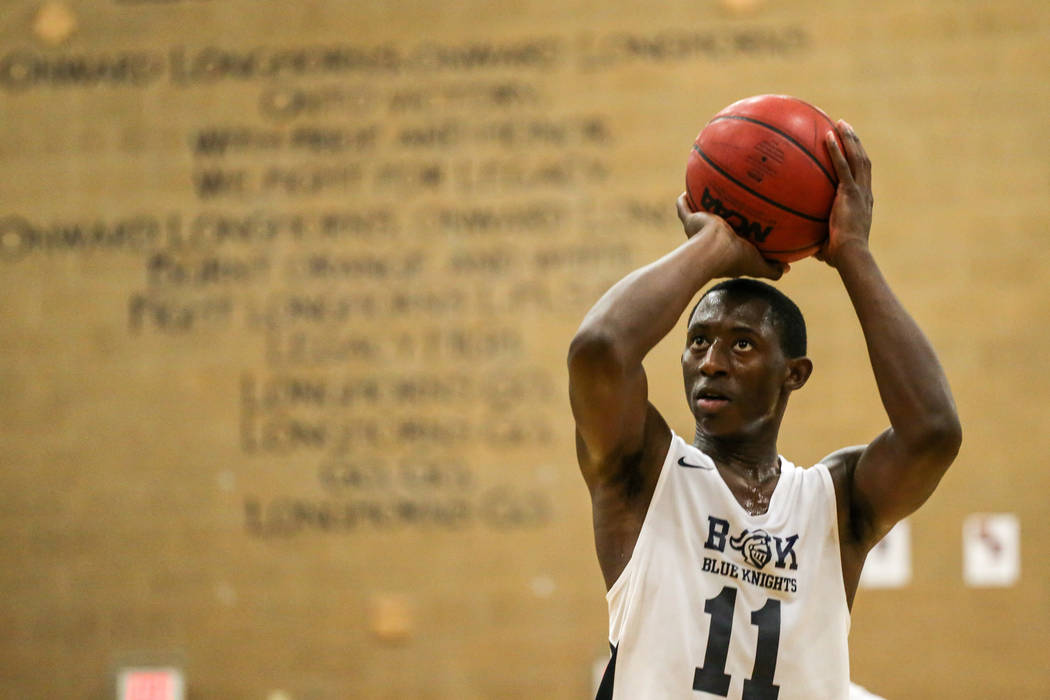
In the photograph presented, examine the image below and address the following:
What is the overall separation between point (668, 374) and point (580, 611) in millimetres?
1116

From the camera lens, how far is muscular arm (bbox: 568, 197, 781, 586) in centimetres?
200

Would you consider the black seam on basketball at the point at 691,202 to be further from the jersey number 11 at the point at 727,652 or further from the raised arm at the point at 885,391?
the jersey number 11 at the point at 727,652

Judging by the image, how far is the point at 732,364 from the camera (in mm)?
2236

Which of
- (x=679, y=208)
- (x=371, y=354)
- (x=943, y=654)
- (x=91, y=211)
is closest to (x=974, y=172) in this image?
(x=943, y=654)

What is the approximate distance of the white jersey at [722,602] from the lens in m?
2.05

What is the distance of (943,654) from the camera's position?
5000 millimetres

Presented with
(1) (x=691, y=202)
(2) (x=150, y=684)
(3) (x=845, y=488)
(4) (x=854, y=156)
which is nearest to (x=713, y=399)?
(3) (x=845, y=488)

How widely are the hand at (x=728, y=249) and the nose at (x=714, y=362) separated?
0.47 ft

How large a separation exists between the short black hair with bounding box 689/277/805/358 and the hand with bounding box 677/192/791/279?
0.03 metres

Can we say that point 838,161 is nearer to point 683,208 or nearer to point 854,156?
point 854,156

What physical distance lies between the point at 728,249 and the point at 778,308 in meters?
0.19

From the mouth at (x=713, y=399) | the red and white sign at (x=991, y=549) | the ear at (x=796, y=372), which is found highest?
the ear at (x=796, y=372)

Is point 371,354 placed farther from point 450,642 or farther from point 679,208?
point 679,208

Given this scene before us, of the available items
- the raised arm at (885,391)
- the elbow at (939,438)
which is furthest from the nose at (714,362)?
the elbow at (939,438)
